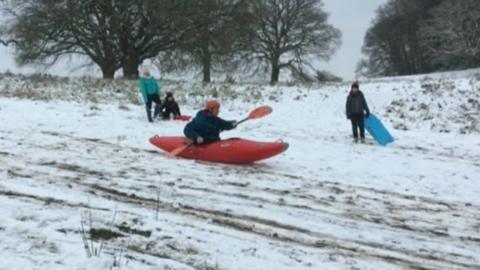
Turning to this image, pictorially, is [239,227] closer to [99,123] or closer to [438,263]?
[438,263]

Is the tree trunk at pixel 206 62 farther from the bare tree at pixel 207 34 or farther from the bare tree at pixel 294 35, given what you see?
the bare tree at pixel 294 35

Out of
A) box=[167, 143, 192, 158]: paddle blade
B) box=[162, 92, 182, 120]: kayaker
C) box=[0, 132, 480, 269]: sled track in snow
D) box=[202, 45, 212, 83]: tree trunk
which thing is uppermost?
box=[202, 45, 212, 83]: tree trunk

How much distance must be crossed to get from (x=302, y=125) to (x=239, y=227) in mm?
10195

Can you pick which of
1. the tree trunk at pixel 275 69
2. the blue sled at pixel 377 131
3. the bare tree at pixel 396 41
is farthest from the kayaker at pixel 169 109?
the bare tree at pixel 396 41

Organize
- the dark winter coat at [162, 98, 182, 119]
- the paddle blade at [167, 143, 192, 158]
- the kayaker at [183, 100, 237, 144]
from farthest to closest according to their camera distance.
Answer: the dark winter coat at [162, 98, 182, 119], the kayaker at [183, 100, 237, 144], the paddle blade at [167, 143, 192, 158]

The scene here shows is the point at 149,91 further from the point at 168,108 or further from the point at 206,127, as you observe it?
the point at 206,127

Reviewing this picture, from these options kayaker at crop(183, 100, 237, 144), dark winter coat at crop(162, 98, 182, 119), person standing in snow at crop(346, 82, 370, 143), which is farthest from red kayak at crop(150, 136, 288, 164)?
dark winter coat at crop(162, 98, 182, 119)

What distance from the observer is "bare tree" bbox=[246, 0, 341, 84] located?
1844 inches

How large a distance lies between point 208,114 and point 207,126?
0.69ft

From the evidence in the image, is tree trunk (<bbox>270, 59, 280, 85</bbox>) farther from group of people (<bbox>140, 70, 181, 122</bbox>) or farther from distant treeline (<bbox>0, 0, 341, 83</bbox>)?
group of people (<bbox>140, 70, 181, 122</bbox>)

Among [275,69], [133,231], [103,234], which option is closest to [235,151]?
[133,231]

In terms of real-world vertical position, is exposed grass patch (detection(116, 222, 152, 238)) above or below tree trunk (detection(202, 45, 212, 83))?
below

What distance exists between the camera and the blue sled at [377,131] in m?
13.2

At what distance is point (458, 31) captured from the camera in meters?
50.7
